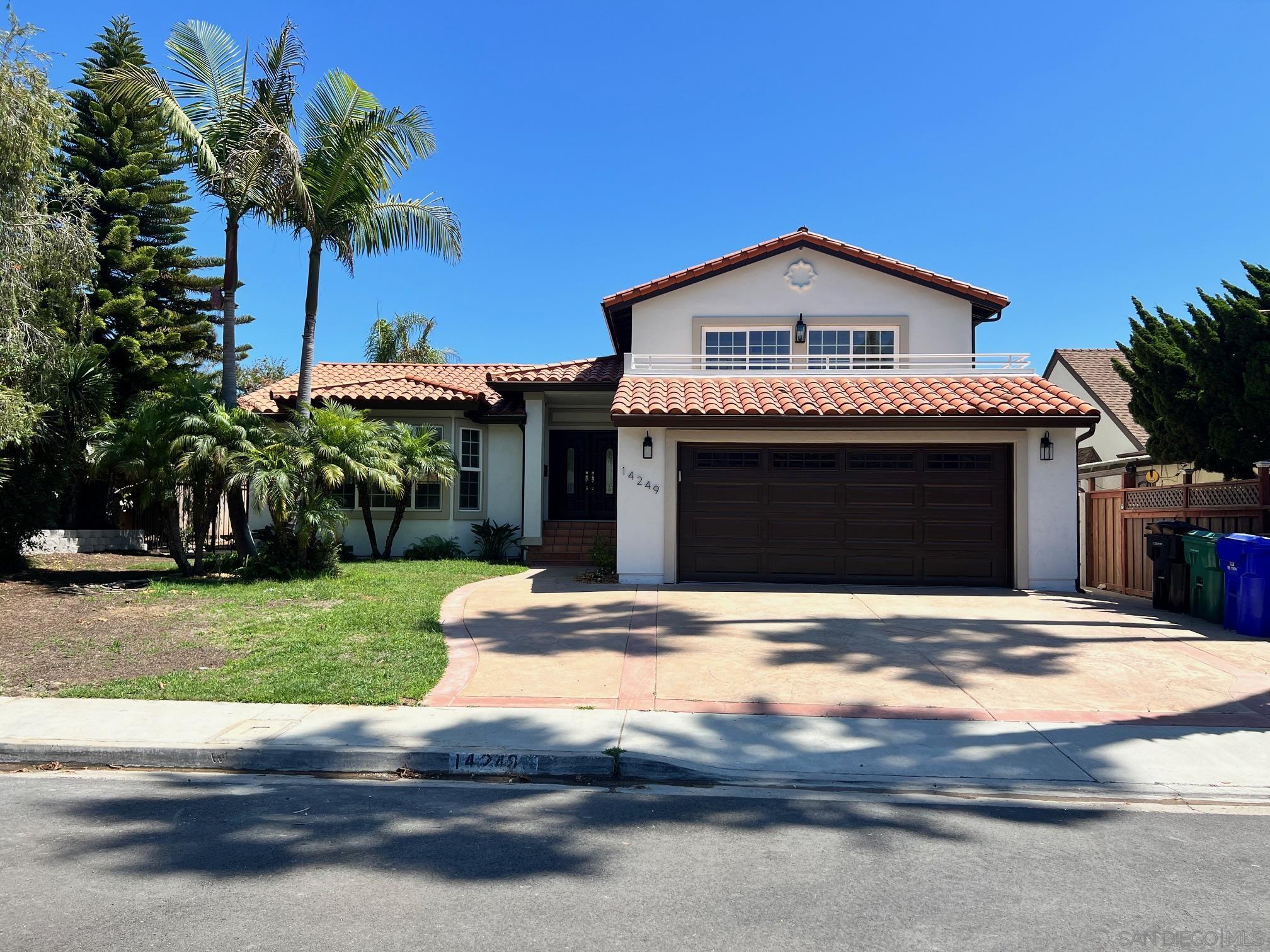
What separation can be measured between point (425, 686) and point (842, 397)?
911cm

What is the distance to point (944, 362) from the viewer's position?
16.0 metres

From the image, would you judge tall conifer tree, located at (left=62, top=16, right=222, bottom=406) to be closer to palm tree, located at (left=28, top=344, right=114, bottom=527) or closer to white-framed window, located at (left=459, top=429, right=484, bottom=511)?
palm tree, located at (left=28, top=344, right=114, bottom=527)

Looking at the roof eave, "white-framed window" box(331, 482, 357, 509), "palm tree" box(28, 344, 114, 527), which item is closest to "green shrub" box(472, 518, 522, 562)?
"white-framed window" box(331, 482, 357, 509)

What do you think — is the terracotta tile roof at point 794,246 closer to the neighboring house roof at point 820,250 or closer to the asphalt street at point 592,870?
the neighboring house roof at point 820,250

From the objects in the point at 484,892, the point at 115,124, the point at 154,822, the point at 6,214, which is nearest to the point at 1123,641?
the point at 484,892

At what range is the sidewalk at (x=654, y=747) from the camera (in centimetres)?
543

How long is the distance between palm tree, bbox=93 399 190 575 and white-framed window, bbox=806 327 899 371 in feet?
37.2

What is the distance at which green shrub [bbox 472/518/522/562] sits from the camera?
56.9 feet

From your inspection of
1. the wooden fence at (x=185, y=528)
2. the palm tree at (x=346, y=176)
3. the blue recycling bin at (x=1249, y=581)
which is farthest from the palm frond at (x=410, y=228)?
the blue recycling bin at (x=1249, y=581)

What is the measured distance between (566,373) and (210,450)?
23.6 feet

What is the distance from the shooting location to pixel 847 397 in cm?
1383

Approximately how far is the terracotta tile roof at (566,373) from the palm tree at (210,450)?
510 centimetres

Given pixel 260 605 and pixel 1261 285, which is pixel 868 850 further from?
pixel 1261 285

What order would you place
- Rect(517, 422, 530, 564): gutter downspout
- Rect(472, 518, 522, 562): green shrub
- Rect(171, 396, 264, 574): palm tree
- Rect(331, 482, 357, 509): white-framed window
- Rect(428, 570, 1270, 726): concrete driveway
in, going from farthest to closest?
Rect(331, 482, 357, 509): white-framed window → Rect(472, 518, 522, 562): green shrub → Rect(517, 422, 530, 564): gutter downspout → Rect(171, 396, 264, 574): palm tree → Rect(428, 570, 1270, 726): concrete driveway
